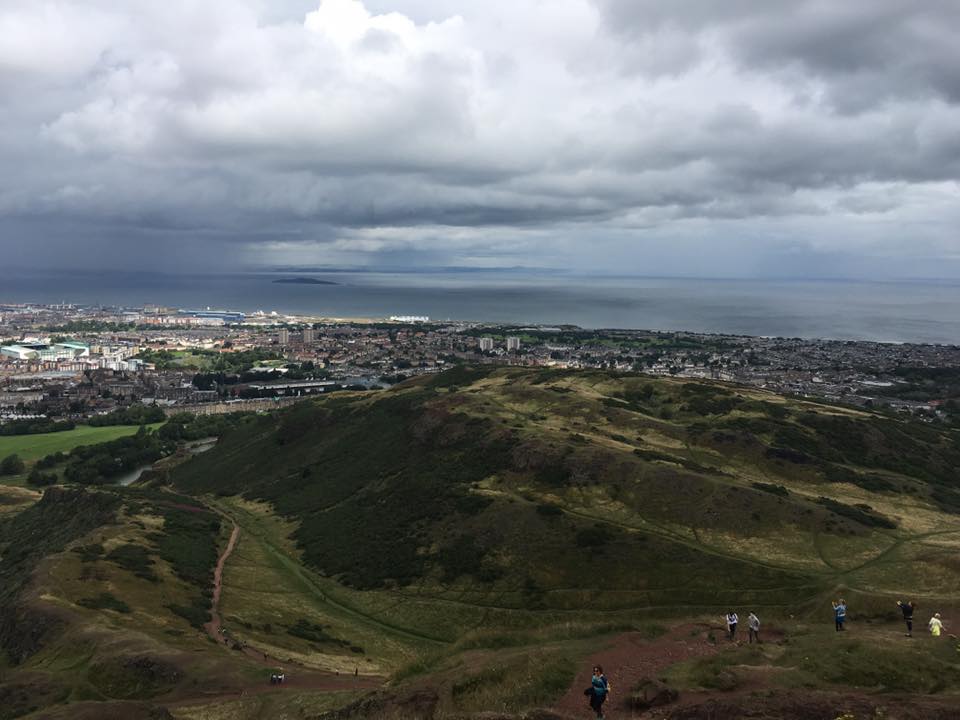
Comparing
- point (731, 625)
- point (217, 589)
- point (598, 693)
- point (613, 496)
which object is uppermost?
point (598, 693)

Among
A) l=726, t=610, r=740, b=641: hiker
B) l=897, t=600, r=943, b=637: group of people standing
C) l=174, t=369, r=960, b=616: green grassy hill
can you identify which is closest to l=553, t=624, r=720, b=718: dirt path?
l=726, t=610, r=740, b=641: hiker

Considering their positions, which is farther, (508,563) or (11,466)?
(11,466)

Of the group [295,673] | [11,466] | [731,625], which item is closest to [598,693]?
[731,625]

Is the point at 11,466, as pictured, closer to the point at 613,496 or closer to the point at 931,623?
the point at 613,496

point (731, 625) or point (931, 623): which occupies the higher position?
point (931, 623)

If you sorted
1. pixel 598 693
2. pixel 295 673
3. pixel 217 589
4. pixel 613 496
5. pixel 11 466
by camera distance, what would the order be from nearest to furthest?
1. pixel 598 693
2. pixel 295 673
3. pixel 217 589
4. pixel 613 496
5. pixel 11 466

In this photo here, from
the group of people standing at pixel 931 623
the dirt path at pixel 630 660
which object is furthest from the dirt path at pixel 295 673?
the group of people standing at pixel 931 623

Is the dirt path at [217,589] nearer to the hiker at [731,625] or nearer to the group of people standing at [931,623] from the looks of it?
the hiker at [731,625]

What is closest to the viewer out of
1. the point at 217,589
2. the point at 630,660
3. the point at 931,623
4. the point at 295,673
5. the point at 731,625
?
the point at 630,660
